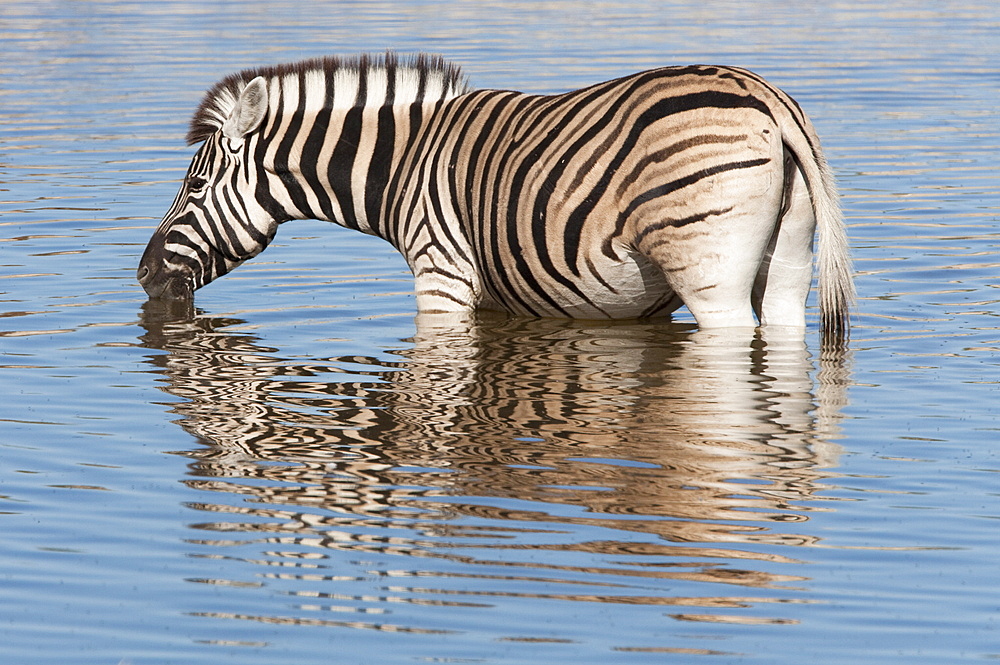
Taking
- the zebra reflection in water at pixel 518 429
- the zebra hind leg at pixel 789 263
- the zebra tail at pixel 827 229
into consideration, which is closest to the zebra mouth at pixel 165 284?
the zebra reflection in water at pixel 518 429

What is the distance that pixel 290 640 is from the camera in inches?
178

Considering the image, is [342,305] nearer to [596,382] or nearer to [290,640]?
[596,382]

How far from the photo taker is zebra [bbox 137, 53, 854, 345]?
7.19m

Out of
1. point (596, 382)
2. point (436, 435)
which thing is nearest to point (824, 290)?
point (596, 382)

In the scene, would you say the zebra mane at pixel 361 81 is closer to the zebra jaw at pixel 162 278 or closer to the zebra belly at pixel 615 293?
the zebra jaw at pixel 162 278

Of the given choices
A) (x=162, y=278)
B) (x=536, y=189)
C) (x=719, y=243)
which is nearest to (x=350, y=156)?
(x=536, y=189)

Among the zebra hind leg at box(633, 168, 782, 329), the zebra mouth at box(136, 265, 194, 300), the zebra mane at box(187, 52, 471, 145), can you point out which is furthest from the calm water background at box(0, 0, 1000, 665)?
the zebra mane at box(187, 52, 471, 145)

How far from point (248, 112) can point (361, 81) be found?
735 millimetres

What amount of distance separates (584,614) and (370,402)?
2.98 metres

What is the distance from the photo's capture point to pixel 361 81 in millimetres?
9070

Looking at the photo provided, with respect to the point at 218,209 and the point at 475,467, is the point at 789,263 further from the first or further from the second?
the point at 218,209

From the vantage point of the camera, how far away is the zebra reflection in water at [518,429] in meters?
5.57

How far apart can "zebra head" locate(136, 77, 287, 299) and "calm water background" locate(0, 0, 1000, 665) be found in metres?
0.35

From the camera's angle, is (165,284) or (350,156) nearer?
(350,156)
